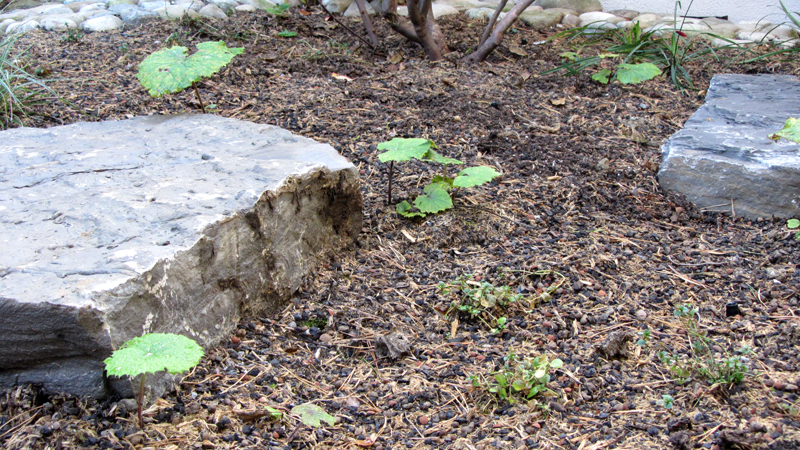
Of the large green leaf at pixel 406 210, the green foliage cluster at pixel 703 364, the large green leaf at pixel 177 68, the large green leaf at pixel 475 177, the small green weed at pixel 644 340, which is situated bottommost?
the small green weed at pixel 644 340

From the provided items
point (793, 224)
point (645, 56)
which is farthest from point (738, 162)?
point (645, 56)

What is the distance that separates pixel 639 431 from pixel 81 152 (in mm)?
2413

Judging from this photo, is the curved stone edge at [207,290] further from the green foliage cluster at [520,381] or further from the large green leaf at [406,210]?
the green foliage cluster at [520,381]

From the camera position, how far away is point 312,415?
1.82 meters

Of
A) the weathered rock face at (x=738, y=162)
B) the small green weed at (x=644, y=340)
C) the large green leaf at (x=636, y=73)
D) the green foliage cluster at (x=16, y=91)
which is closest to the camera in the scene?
the small green weed at (x=644, y=340)

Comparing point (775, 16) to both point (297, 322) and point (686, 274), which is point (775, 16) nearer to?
point (686, 274)

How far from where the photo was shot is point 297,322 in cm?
234

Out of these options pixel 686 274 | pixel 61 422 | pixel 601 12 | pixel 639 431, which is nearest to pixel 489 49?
pixel 601 12

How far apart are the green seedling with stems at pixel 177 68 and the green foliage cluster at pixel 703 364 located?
2481 mm

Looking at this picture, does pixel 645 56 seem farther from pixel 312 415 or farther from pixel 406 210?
pixel 312 415

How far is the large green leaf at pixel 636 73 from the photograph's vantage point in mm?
4117

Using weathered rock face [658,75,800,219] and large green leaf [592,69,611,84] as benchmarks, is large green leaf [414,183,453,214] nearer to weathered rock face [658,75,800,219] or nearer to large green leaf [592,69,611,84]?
weathered rock face [658,75,800,219]

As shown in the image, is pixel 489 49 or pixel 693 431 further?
pixel 489 49

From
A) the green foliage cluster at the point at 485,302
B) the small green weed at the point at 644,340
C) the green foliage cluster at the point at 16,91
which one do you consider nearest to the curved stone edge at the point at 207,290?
the green foliage cluster at the point at 485,302
